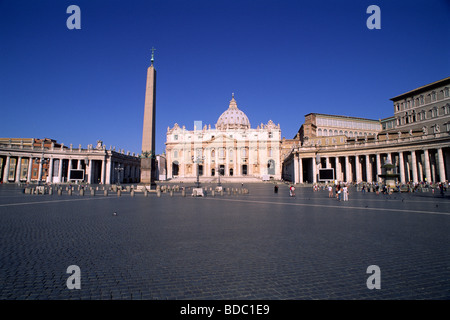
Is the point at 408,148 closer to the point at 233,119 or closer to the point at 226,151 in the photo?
the point at 226,151

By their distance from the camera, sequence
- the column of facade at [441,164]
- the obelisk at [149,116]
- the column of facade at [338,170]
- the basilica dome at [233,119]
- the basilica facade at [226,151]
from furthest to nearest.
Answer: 1. the basilica dome at [233,119]
2. the basilica facade at [226,151]
3. the column of facade at [338,170]
4. the column of facade at [441,164]
5. the obelisk at [149,116]

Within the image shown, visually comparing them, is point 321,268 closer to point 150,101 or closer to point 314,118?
Answer: point 150,101

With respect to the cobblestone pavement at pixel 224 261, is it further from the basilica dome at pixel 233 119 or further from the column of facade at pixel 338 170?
the basilica dome at pixel 233 119

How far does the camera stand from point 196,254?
470 cm

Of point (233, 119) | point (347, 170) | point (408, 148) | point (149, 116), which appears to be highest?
point (233, 119)

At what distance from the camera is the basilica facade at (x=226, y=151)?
82.4 metres

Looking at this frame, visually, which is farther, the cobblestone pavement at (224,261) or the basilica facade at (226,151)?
the basilica facade at (226,151)

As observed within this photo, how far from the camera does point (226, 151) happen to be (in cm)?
8425

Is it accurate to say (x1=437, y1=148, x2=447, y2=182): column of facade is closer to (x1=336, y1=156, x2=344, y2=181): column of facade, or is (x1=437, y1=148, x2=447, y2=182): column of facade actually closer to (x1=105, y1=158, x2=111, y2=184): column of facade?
(x1=336, y1=156, x2=344, y2=181): column of facade

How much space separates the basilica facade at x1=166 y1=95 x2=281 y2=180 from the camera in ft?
270

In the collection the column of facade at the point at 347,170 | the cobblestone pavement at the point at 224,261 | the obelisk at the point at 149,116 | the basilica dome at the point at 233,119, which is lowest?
the cobblestone pavement at the point at 224,261

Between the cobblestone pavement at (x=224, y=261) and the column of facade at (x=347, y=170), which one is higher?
the column of facade at (x=347, y=170)

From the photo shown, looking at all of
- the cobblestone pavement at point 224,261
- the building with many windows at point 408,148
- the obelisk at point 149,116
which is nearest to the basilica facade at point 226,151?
the building with many windows at point 408,148

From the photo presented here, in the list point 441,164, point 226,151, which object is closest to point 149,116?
point 441,164
